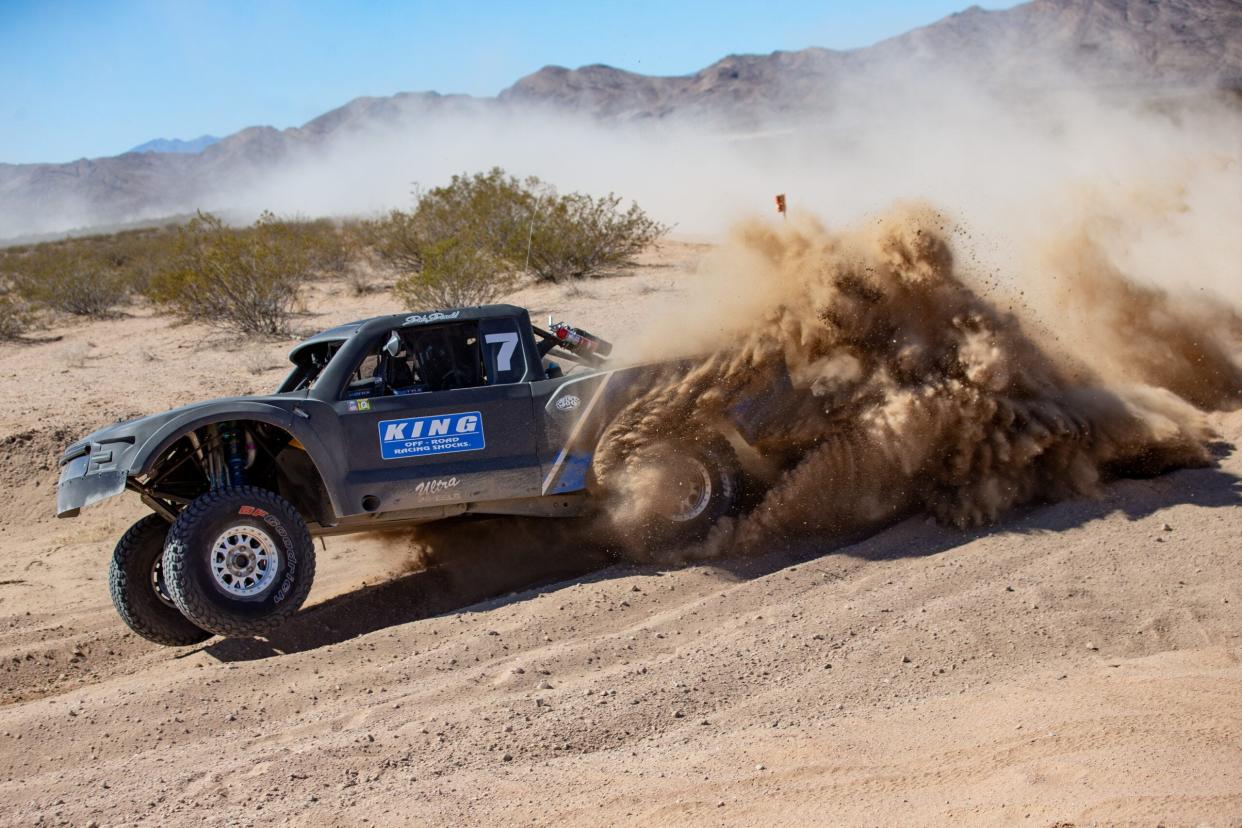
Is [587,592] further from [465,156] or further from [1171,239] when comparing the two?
[465,156]

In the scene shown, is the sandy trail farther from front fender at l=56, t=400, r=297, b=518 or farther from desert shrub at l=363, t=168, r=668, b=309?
desert shrub at l=363, t=168, r=668, b=309

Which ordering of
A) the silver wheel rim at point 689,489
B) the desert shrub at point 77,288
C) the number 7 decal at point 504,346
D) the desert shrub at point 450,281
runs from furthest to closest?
the desert shrub at point 77,288 → the desert shrub at point 450,281 → the silver wheel rim at point 689,489 → the number 7 decal at point 504,346

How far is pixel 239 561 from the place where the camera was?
6.86m

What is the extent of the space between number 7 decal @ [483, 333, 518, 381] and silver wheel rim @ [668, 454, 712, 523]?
4.19 ft

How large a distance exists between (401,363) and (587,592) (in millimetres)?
1910

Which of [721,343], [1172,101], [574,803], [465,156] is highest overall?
[465,156]

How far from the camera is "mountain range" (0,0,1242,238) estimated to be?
63719 millimetres

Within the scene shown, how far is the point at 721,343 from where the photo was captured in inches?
304

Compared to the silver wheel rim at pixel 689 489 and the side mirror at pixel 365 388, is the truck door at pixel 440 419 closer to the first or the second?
the side mirror at pixel 365 388

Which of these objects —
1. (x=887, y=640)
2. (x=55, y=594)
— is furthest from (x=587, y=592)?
(x=55, y=594)

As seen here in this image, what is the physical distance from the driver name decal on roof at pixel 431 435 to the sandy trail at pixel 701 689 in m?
1.03

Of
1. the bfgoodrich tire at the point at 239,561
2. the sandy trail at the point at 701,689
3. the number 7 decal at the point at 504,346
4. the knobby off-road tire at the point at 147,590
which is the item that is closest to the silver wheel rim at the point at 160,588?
the knobby off-road tire at the point at 147,590

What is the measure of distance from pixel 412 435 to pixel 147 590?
6.40 ft

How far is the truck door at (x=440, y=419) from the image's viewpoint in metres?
7.20
